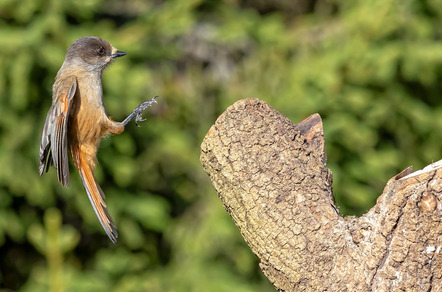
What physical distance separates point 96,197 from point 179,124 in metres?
3.26

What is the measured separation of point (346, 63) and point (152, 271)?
2.76 m

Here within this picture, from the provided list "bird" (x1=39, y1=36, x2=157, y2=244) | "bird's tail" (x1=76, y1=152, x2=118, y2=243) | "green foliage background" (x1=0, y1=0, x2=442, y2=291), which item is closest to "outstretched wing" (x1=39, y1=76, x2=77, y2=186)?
"bird" (x1=39, y1=36, x2=157, y2=244)

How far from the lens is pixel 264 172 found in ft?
8.98

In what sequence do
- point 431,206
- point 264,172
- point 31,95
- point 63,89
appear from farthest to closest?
1. point 31,95
2. point 63,89
3. point 264,172
4. point 431,206

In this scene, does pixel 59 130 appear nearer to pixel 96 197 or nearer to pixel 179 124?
pixel 96 197

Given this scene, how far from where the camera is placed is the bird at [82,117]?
12.2 feet

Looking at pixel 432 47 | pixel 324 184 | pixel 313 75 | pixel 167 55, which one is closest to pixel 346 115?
pixel 313 75

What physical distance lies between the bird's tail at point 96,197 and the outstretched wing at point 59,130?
19 cm

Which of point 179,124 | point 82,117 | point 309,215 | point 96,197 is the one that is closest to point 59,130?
point 82,117

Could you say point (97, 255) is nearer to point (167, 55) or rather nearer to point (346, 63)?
point (167, 55)

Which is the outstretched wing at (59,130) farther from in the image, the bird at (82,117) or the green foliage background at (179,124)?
the green foliage background at (179,124)

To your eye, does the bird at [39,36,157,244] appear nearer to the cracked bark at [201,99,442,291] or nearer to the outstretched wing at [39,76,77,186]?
the outstretched wing at [39,76,77,186]

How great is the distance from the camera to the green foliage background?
19.0ft

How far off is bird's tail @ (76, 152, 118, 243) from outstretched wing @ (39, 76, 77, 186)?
19 centimetres
